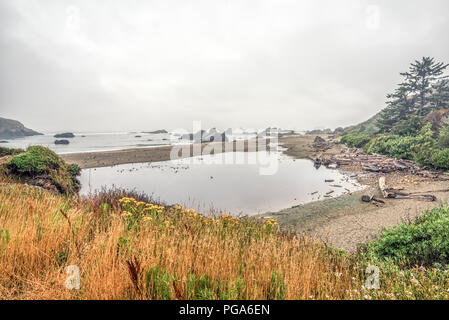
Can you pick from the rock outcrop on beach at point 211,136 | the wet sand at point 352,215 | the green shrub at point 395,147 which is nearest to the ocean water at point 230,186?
the wet sand at point 352,215

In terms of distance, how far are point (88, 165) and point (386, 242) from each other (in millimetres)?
29598

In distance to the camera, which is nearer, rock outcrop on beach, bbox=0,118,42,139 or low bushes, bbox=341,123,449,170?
low bushes, bbox=341,123,449,170

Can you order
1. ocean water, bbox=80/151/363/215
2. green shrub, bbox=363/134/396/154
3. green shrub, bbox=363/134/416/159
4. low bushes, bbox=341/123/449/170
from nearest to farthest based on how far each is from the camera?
ocean water, bbox=80/151/363/215, low bushes, bbox=341/123/449/170, green shrub, bbox=363/134/416/159, green shrub, bbox=363/134/396/154

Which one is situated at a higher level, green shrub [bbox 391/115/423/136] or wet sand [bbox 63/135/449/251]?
green shrub [bbox 391/115/423/136]

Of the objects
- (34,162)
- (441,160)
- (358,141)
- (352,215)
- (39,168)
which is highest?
(358,141)

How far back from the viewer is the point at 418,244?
4.50m

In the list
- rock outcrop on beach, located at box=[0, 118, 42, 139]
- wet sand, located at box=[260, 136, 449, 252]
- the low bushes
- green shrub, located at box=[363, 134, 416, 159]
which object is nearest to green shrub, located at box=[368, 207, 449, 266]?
wet sand, located at box=[260, 136, 449, 252]

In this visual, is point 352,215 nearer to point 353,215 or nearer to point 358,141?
point 353,215

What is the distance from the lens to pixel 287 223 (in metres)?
9.74

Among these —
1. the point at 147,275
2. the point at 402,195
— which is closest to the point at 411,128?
the point at 402,195

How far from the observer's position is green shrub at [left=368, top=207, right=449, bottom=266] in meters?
4.16

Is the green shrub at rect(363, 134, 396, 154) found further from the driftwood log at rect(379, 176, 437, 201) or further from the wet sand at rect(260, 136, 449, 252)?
the driftwood log at rect(379, 176, 437, 201)
